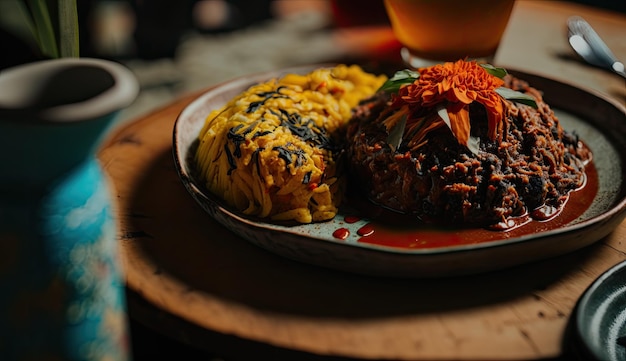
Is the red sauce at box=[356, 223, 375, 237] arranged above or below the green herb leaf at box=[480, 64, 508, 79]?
below

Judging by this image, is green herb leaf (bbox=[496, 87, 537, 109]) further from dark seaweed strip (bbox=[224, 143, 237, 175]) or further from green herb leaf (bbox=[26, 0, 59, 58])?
green herb leaf (bbox=[26, 0, 59, 58])

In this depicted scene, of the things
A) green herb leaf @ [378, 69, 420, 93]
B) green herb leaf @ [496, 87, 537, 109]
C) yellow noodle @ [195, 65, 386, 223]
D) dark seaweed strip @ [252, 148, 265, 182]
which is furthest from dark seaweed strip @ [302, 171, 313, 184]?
green herb leaf @ [496, 87, 537, 109]

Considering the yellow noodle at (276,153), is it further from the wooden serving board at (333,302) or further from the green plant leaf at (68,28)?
the green plant leaf at (68,28)

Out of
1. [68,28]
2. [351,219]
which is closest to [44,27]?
[68,28]

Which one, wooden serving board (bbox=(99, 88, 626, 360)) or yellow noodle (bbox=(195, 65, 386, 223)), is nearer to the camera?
wooden serving board (bbox=(99, 88, 626, 360))

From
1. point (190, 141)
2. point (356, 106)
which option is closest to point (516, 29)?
point (356, 106)

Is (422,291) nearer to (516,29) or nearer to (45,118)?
(45,118)

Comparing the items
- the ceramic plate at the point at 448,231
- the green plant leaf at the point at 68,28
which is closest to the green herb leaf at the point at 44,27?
the green plant leaf at the point at 68,28
